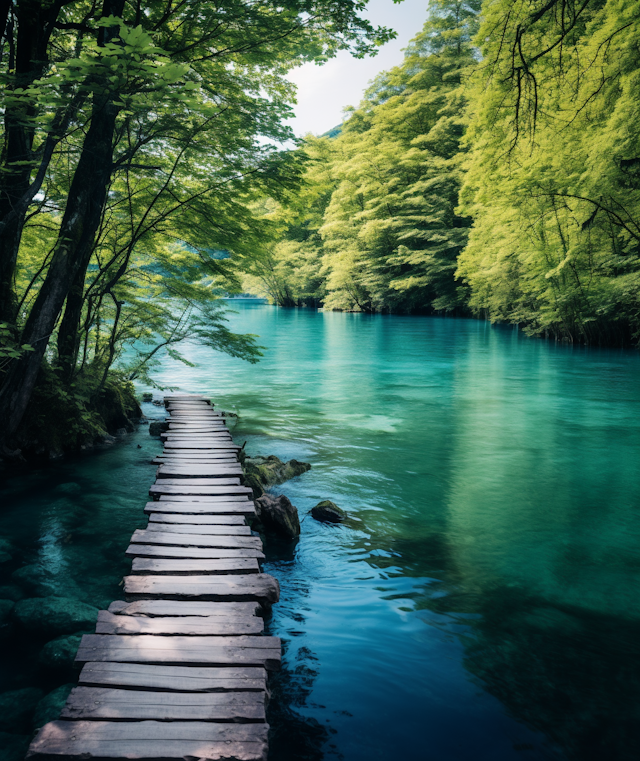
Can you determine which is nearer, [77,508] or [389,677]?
[389,677]

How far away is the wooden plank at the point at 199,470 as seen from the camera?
631 centimetres

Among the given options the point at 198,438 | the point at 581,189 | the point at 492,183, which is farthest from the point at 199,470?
the point at 492,183

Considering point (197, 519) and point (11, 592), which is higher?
point (197, 519)

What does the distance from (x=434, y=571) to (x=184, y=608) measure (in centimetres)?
268

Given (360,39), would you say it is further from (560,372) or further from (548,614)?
(560,372)

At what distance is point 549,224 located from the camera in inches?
774

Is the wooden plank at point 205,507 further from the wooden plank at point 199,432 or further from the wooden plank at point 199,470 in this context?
the wooden plank at point 199,432

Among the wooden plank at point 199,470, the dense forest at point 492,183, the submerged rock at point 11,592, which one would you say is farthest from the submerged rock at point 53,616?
the dense forest at point 492,183

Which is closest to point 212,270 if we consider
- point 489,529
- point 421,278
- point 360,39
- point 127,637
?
point 360,39

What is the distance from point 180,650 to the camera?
310 centimetres

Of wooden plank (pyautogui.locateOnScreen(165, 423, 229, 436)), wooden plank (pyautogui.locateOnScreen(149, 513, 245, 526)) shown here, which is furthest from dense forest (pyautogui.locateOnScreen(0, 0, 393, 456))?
wooden plank (pyautogui.locateOnScreen(149, 513, 245, 526))

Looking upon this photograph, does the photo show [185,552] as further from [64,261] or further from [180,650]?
[64,261]

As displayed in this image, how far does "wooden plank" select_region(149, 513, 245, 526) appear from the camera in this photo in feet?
16.3

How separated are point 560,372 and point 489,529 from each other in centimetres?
1355
